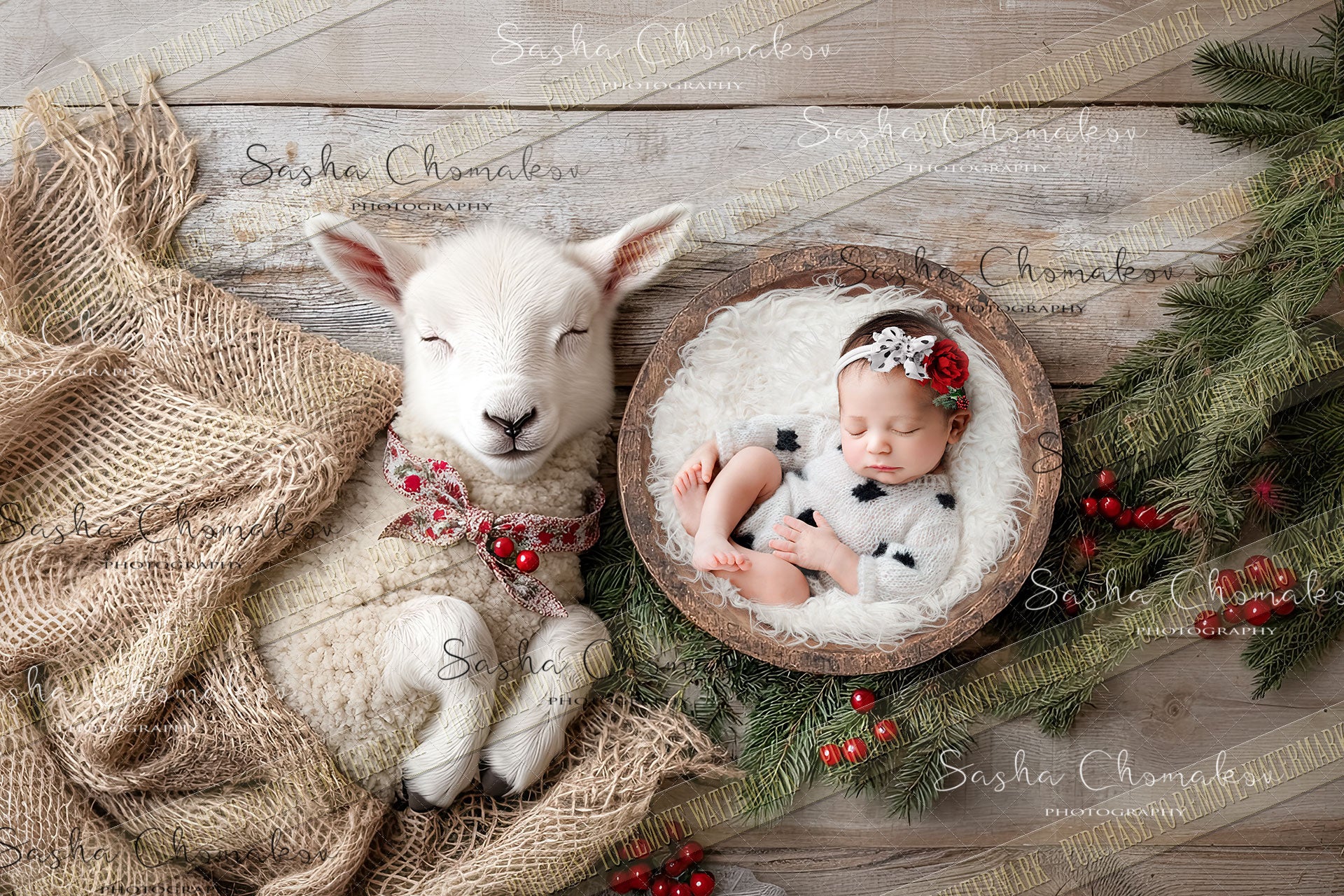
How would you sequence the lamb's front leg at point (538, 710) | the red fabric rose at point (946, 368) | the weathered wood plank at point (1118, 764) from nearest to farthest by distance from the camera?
1. the red fabric rose at point (946, 368)
2. the lamb's front leg at point (538, 710)
3. the weathered wood plank at point (1118, 764)

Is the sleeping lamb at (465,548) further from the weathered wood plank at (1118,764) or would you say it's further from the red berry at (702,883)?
the weathered wood plank at (1118,764)

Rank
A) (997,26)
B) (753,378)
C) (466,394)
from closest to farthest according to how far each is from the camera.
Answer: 1. (466,394)
2. (753,378)
3. (997,26)

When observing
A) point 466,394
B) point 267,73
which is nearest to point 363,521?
point 466,394

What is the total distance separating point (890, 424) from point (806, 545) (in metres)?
0.23

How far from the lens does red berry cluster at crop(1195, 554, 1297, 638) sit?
1345mm

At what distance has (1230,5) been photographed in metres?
1.47

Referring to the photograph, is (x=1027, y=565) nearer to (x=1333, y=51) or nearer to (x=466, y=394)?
(x=466, y=394)

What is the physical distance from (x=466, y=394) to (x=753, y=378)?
1.53ft

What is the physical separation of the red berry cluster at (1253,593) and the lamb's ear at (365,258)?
4.72 feet

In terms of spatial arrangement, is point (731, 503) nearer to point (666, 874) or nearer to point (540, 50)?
point (666, 874)

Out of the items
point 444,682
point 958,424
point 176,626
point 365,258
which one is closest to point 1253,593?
point 958,424

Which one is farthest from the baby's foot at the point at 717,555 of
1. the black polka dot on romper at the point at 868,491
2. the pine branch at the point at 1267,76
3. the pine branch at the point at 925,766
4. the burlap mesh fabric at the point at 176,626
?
the pine branch at the point at 1267,76

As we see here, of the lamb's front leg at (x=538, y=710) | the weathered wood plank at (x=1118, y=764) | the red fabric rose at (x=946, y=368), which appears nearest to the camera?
the red fabric rose at (x=946, y=368)

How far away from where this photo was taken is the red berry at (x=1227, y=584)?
4.48ft
